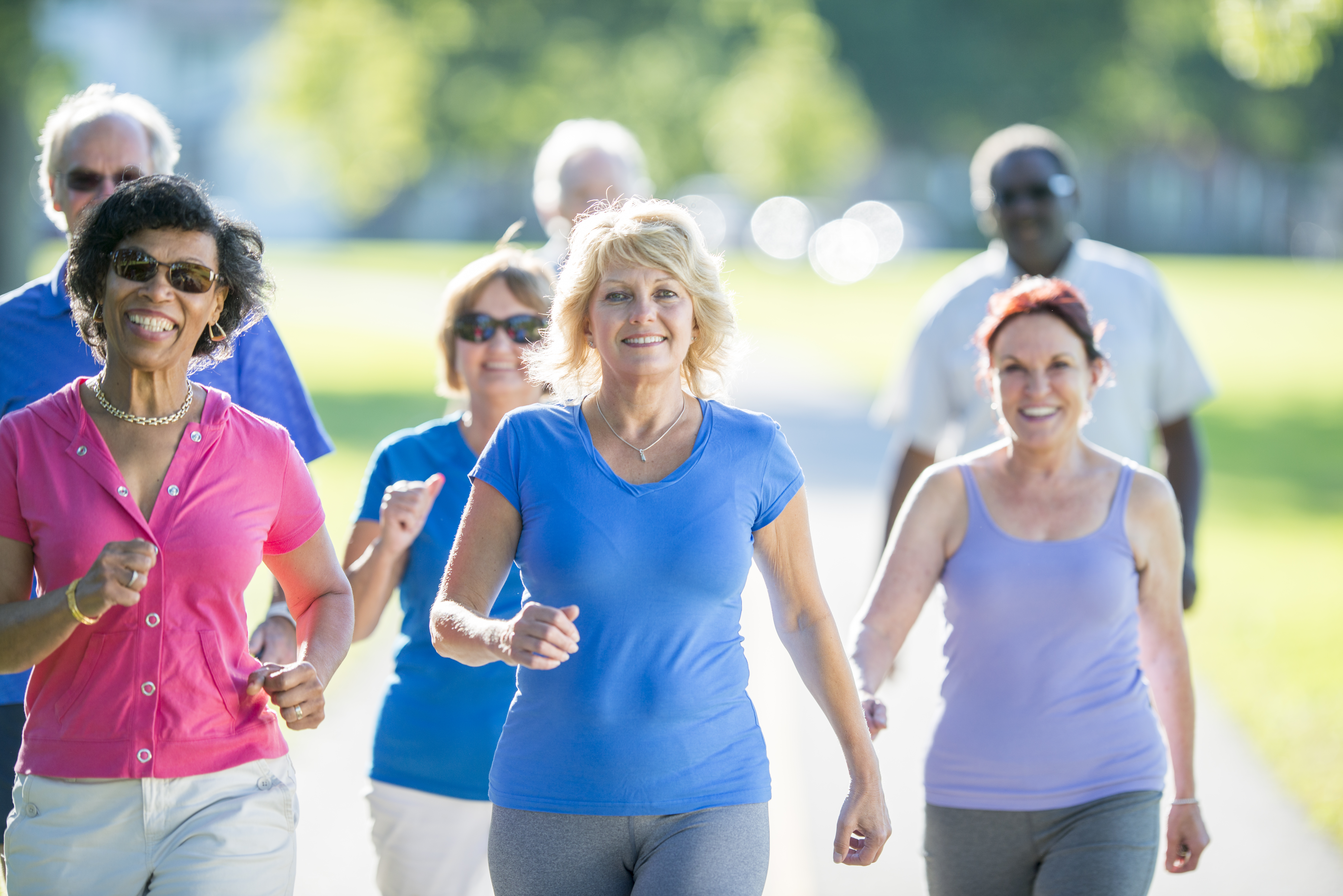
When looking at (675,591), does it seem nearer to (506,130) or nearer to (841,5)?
(506,130)

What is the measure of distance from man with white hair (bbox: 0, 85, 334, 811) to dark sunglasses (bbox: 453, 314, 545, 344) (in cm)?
52

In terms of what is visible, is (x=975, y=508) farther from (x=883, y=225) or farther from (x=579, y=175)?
(x=883, y=225)

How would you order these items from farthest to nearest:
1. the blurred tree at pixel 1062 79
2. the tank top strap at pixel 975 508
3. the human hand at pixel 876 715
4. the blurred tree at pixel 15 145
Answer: the blurred tree at pixel 1062 79 < the blurred tree at pixel 15 145 < the tank top strap at pixel 975 508 < the human hand at pixel 876 715

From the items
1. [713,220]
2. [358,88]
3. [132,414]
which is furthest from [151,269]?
[713,220]

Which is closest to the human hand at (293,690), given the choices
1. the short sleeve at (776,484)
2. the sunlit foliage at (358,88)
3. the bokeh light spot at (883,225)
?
the short sleeve at (776,484)

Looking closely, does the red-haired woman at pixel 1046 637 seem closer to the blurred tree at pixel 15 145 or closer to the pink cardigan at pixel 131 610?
the pink cardigan at pixel 131 610

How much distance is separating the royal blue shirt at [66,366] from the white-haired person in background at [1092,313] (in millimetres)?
2447

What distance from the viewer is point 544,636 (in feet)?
10.4

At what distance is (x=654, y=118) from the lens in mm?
43625

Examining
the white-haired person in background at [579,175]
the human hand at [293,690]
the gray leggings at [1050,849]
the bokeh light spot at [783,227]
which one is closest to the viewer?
the human hand at [293,690]

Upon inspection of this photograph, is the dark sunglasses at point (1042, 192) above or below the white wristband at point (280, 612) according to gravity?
above

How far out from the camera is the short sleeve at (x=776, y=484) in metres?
3.63

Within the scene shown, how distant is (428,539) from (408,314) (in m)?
31.1

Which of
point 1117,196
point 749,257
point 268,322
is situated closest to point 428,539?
point 268,322
